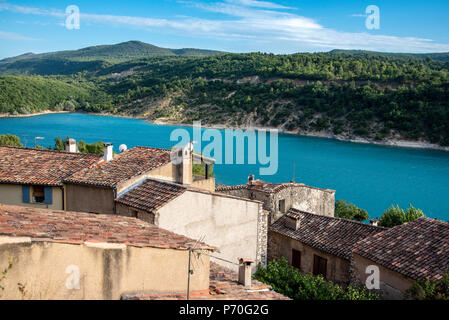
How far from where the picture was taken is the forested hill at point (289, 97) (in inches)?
2972

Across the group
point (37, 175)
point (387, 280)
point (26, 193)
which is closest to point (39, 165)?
point (37, 175)

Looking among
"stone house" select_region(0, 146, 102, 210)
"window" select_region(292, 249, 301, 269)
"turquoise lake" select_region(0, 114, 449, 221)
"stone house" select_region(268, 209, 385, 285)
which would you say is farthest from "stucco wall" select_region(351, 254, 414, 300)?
"turquoise lake" select_region(0, 114, 449, 221)

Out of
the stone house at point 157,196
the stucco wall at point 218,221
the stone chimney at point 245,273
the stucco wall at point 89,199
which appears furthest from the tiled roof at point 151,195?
the stone chimney at point 245,273

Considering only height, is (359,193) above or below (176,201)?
below

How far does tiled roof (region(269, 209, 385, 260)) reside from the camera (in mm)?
12711

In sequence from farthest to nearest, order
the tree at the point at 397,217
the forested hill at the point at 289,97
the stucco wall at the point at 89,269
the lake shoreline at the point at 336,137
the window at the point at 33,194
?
the forested hill at the point at 289,97 < the lake shoreline at the point at 336,137 < the tree at the point at 397,217 < the window at the point at 33,194 < the stucco wall at the point at 89,269

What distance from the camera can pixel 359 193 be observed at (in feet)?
148

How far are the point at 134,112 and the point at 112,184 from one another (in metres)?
99.9

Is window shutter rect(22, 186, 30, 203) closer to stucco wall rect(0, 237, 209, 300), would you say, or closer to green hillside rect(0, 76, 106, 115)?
stucco wall rect(0, 237, 209, 300)

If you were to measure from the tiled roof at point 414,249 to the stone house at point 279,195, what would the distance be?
14.5 ft

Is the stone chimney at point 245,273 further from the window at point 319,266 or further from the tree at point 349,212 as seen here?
the tree at point 349,212

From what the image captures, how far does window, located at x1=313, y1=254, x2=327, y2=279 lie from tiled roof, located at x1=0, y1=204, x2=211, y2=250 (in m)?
7.62
